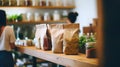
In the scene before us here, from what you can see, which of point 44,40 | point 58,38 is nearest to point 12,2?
point 44,40

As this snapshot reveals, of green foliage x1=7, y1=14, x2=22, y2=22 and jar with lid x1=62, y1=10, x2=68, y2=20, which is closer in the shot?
green foliage x1=7, y1=14, x2=22, y2=22

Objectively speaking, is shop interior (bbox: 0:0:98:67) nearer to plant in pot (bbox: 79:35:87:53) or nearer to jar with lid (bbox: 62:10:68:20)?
jar with lid (bbox: 62:10:68:20)

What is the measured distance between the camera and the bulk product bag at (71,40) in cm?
189

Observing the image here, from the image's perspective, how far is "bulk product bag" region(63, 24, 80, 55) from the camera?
74.4 inches

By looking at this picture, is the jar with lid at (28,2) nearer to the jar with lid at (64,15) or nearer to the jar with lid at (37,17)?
the jar with lid at (37,17)

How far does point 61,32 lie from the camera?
6.66 ft

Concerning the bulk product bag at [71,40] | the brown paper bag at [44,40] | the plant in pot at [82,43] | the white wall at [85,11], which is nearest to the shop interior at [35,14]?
the white wall at [85,11]

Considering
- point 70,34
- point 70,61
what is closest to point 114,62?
point 70,61

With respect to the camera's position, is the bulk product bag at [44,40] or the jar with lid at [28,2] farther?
the jar with lid at [28,2]

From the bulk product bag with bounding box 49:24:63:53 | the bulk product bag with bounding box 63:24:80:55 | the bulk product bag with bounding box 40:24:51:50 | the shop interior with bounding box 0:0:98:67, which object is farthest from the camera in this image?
the shop interior with bounding box 0:0:98:67

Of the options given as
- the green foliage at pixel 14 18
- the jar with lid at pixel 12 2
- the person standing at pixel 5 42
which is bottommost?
the person standing at pixel 5 42

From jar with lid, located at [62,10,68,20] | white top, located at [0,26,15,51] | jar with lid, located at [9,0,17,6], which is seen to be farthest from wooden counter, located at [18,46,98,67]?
jar with lid, located at [62,10,68,20]

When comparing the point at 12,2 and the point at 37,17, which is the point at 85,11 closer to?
the point at 37,17

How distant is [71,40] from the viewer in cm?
189
